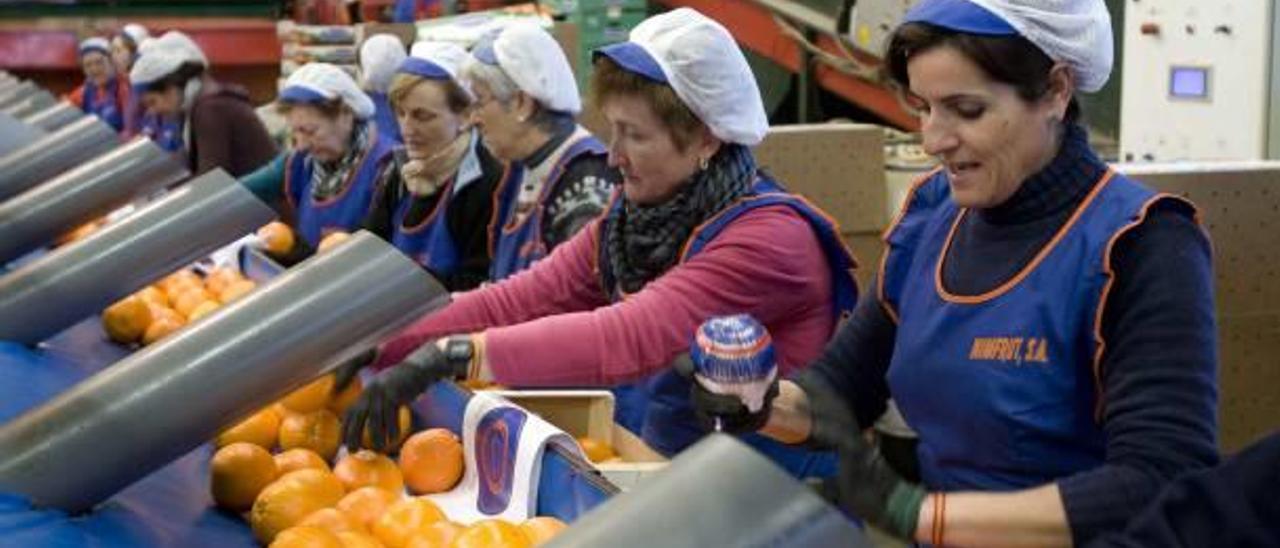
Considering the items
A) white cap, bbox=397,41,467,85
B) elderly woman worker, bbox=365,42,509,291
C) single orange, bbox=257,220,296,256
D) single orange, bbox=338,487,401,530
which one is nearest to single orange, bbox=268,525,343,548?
single orange, bbox=338,487,401,530

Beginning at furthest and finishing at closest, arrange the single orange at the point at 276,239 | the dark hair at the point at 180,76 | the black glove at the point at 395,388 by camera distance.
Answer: the dark hair at the point at 180,76
the single orange at the point at 276,239
the black glove at the point at 395,388

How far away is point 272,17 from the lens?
14.4 meters

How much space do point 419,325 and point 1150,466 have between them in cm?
155

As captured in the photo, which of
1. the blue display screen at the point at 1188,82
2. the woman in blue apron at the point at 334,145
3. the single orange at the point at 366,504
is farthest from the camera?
the blue display screen at the point at 1188,82

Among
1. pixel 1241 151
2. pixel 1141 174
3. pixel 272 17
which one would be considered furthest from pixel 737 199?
pixel 272 17

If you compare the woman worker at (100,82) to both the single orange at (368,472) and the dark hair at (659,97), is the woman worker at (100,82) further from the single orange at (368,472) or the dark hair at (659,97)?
the single orange at (368,472)

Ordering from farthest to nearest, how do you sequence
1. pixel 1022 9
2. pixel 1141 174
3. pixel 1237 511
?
1. pixel 1141 174
2. pixel 1022 9
3. pixel 1237 511

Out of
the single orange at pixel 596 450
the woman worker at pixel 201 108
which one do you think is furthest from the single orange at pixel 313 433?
the woman worker at pixel 201 108

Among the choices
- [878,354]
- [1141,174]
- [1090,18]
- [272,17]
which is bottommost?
[272,17]

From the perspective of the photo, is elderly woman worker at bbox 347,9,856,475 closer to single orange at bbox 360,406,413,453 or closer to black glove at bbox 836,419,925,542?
single orange at bbox 360,406,413,453

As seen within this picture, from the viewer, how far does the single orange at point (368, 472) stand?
2.39 meters

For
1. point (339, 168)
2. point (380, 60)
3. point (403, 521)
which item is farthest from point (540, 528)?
point (380, 60)

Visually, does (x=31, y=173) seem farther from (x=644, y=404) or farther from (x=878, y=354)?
(x=878, y=354)

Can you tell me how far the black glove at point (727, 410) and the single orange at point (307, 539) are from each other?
469 millimetres
